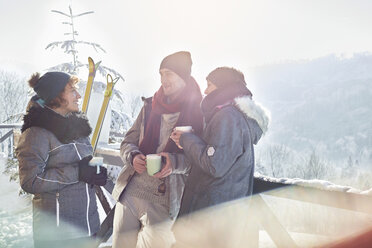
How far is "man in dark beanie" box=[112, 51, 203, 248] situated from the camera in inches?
86.0

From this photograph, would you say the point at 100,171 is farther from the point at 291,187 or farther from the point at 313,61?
the point at 313,61

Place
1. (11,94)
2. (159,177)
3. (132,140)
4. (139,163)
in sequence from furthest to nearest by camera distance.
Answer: (11,94) → (132,140) → (139,163) → (159,177)

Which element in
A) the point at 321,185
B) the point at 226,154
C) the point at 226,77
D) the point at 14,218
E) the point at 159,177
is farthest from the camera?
the point at 14,218

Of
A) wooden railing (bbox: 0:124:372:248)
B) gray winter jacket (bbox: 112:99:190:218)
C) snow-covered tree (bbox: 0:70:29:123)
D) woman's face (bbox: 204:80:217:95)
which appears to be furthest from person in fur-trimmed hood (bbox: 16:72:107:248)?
snow-covered tree (bbox: 0:70:29:123)

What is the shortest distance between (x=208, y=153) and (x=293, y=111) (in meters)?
131

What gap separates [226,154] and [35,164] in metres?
1.17

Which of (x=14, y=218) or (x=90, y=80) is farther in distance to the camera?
(x=90, y=80)

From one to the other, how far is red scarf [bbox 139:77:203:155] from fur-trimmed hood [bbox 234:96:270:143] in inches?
16.7

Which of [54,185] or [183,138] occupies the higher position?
[183,138]

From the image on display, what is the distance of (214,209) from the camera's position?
181 centimetres

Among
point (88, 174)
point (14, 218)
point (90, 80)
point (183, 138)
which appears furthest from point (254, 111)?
point (14, 218)

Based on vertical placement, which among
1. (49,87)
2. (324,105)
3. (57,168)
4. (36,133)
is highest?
(49,87)

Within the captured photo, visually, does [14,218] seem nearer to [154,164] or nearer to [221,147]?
[154,164]

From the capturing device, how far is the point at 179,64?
7.44ft
